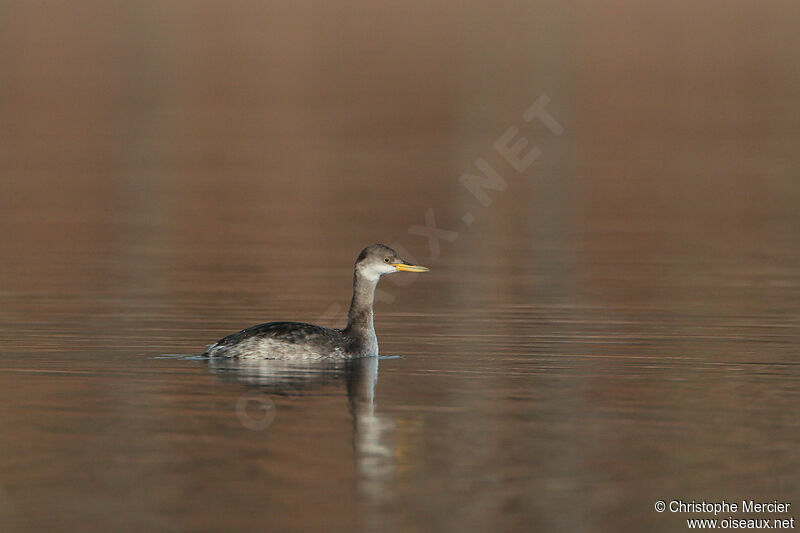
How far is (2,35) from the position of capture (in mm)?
101375

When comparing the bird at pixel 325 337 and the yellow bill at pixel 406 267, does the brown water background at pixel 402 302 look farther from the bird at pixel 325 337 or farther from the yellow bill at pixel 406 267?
the yellow bill at pixel 406 267

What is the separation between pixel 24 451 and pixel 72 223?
2003cm

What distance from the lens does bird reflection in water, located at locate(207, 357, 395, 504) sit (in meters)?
12.5

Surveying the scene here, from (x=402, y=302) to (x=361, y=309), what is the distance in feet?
14.8

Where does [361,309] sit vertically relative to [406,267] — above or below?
below

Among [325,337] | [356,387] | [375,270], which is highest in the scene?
[375,270]

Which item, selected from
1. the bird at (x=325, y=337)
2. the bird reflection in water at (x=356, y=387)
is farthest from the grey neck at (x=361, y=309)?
the bird reflection in water at (x=356, y=387)

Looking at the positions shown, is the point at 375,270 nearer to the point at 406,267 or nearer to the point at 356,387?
the point at 406,267

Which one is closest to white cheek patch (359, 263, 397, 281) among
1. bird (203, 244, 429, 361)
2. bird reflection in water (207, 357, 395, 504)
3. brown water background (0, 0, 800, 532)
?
bird (203, 244, 429, 361)

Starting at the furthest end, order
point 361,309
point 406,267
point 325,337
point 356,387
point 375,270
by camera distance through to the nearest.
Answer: point 375,270
point 406,267
point 361,309
point 325,337
point 356,387

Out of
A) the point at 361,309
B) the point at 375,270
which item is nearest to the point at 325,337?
the point at 361,309

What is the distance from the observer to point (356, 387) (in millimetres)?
16359

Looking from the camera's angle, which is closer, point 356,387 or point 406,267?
point 356,387

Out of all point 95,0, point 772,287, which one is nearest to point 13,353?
point 772,287
